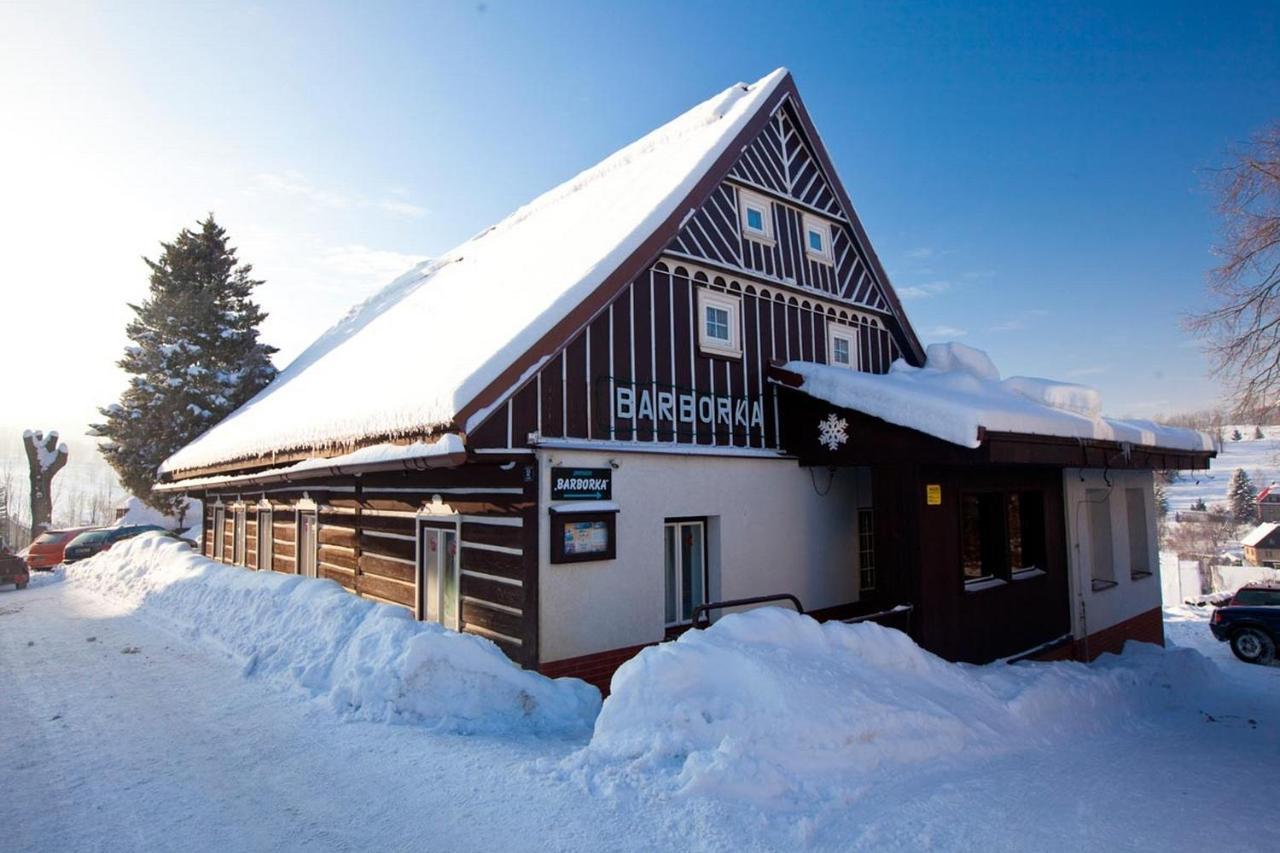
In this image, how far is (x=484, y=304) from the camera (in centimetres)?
1106

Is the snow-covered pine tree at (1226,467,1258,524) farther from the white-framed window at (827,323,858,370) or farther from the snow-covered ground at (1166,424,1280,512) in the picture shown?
the white-framed window at (827,323,858,370)

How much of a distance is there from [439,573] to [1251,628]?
18.5m

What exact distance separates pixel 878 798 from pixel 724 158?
9.01 metres

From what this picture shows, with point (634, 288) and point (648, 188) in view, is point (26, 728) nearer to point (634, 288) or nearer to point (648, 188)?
point (634, 288)

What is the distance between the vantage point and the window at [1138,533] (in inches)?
591

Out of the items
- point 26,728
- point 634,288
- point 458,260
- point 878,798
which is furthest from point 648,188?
point 26,728

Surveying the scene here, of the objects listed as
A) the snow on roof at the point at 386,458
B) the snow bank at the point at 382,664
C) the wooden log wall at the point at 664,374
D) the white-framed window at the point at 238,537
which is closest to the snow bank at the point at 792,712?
the snow bank at the point at 382,664

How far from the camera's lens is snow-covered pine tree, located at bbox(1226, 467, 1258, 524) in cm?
7569

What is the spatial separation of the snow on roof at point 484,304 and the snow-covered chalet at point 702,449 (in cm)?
7

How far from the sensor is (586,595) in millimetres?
8359

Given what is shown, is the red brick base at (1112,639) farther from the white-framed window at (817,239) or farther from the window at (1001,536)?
the white-framed window at (817,239)

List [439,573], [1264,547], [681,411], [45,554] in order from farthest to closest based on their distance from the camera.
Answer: [1264,547], [45,554], [681,411], [439,573]

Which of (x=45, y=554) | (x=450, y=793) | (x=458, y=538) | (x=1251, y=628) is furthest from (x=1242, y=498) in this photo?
(x=45, y=554)

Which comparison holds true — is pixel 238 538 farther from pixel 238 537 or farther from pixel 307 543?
pixel 307 543
